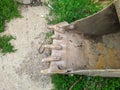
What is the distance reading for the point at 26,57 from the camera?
196 inches

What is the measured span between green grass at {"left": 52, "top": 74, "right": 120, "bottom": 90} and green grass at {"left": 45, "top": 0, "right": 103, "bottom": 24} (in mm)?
1048

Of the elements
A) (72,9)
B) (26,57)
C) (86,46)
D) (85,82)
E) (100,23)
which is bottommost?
(85,82)

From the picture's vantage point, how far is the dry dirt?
481 centimetres

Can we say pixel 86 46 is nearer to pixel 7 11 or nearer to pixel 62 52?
pixel 62 52

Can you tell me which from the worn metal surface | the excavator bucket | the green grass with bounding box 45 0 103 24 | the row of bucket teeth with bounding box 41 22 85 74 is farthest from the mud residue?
the green grass with bounding box 45 0 103 24

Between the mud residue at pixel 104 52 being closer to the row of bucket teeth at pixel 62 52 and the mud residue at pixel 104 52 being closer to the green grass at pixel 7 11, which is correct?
the row of bucket teeth at pixel 62 52

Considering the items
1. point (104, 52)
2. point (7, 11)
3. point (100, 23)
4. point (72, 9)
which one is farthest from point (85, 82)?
point (7, 11)

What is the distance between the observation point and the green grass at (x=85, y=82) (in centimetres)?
471

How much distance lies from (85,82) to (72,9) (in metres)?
1.35

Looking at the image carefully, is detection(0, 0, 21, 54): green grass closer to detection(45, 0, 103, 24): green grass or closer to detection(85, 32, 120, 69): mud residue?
detection(45, 0, 103, 24): green grass

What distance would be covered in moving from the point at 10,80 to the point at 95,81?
146 centimetres

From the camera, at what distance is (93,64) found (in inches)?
174

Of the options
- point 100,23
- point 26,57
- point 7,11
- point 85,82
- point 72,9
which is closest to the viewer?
point 100,23

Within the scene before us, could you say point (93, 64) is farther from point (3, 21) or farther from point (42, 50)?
point (3, 21)
